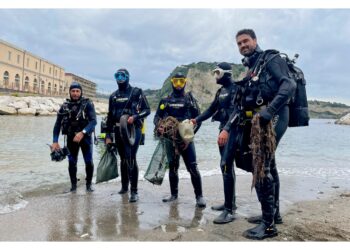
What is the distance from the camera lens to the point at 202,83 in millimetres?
145125

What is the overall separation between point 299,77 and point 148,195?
11.7 feet

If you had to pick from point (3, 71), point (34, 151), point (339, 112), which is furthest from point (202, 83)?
point (34, 151)

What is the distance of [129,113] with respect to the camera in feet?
18.8

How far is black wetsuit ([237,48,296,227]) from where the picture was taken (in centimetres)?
360

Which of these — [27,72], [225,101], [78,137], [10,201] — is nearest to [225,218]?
[225,101]

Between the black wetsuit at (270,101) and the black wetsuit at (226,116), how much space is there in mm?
591

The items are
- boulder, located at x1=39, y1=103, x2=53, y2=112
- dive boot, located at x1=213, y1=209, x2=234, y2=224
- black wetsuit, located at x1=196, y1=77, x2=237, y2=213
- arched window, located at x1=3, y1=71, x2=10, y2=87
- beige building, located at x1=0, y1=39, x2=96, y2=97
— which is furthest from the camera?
arched window, located at x1=3, y1=71, x2=10, y2=87

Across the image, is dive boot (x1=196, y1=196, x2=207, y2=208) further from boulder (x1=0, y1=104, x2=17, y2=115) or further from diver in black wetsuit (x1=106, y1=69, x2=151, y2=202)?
boulder (x1=0, y1=104, x2=17, y2=115)

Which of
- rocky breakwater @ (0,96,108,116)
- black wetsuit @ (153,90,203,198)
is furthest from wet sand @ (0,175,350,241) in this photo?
rocky breakwater @ (0,96,108,116)

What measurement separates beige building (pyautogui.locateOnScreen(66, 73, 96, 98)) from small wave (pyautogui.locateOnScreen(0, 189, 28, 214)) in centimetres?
9887

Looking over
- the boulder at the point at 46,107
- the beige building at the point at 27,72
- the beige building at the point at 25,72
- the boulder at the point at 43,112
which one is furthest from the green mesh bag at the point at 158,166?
the beige building at the point at 25,72

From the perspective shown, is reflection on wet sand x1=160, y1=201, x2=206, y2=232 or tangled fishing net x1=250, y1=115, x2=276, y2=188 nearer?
tangled fishing net x1=250, y1=115, x2=276, y2=188

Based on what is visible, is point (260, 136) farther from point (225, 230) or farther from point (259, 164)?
point (225, 230)

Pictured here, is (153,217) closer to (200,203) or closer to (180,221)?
(180,221)
